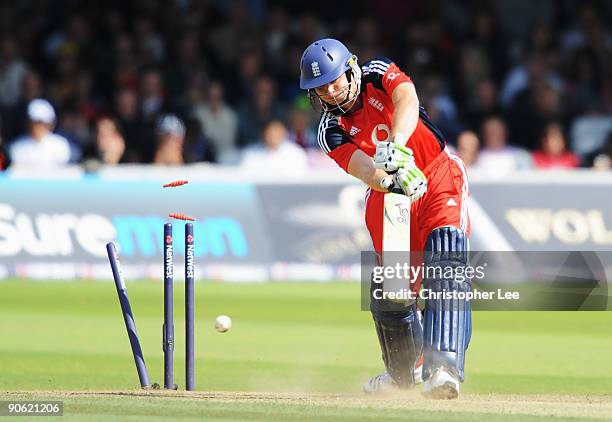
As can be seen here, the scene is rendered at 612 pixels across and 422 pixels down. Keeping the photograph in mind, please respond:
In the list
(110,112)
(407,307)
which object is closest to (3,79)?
(110,112)

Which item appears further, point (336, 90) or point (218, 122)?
point (218, 122)

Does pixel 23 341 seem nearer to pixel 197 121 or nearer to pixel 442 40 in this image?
pixel 197 121

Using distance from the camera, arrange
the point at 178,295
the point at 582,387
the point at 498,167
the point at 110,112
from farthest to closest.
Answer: the point at 110,112 → the point at 498,167 → the point at 178,295 → the point at 582,387

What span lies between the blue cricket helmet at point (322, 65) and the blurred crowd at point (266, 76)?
8340 mm

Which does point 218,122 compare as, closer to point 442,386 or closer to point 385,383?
point 385,383

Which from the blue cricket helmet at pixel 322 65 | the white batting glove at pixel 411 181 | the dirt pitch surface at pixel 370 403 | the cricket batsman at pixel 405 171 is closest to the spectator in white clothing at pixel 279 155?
the cricket batsman at pixel 405 171

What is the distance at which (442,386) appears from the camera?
26.2 ft

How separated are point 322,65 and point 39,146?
9153 millimetres

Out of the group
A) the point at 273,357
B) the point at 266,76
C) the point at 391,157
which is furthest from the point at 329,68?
the point at 266,76

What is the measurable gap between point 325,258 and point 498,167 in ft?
8.52

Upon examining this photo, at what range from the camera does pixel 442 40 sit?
1988 centimetres

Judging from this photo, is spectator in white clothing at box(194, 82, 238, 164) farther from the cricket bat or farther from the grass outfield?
the cricket bat
